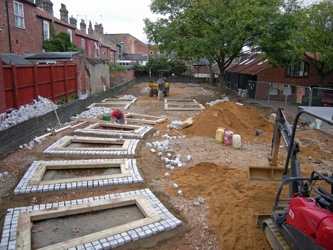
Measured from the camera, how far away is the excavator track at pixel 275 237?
3.54 meters

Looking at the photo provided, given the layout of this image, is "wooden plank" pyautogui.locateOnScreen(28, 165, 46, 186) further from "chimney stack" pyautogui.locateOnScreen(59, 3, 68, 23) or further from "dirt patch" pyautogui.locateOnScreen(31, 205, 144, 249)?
"chimney stack" pyautogui.locateOnScreen(59, 3, 68, 23)

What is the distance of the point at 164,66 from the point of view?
42.0 metres

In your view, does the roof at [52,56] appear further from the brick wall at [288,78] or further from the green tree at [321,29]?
the brick wall at [288,78]

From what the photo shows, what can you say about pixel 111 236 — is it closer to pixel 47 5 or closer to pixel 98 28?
pixel 47 5

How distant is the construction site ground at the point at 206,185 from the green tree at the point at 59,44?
13.1 m

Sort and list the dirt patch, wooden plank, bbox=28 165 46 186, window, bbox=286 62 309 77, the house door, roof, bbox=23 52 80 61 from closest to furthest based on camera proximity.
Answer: the dirt patch → wooden plank, bbox=28 165 46 186 → roof, bbox=23 52 80 61 → the house door → window, bbox=286 62 309 77

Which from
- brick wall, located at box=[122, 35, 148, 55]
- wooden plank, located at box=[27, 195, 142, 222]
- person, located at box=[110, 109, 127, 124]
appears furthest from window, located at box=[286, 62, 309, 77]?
brick wall, located at box=[122, 35, 148, 55]

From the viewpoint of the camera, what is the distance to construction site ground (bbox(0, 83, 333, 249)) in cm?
461

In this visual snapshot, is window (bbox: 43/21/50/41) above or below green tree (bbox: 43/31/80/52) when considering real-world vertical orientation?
above

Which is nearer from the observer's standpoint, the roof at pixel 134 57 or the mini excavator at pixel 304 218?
the mini excavator at pixel 304 218

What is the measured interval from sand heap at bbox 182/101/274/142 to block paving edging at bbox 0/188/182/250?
5.71 metres

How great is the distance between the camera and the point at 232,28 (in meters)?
17.1

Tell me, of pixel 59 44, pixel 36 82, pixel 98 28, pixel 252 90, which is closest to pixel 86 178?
pixel 36 82

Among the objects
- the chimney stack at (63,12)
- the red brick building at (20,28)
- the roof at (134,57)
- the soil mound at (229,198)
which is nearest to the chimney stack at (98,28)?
the roof at (134,57)
